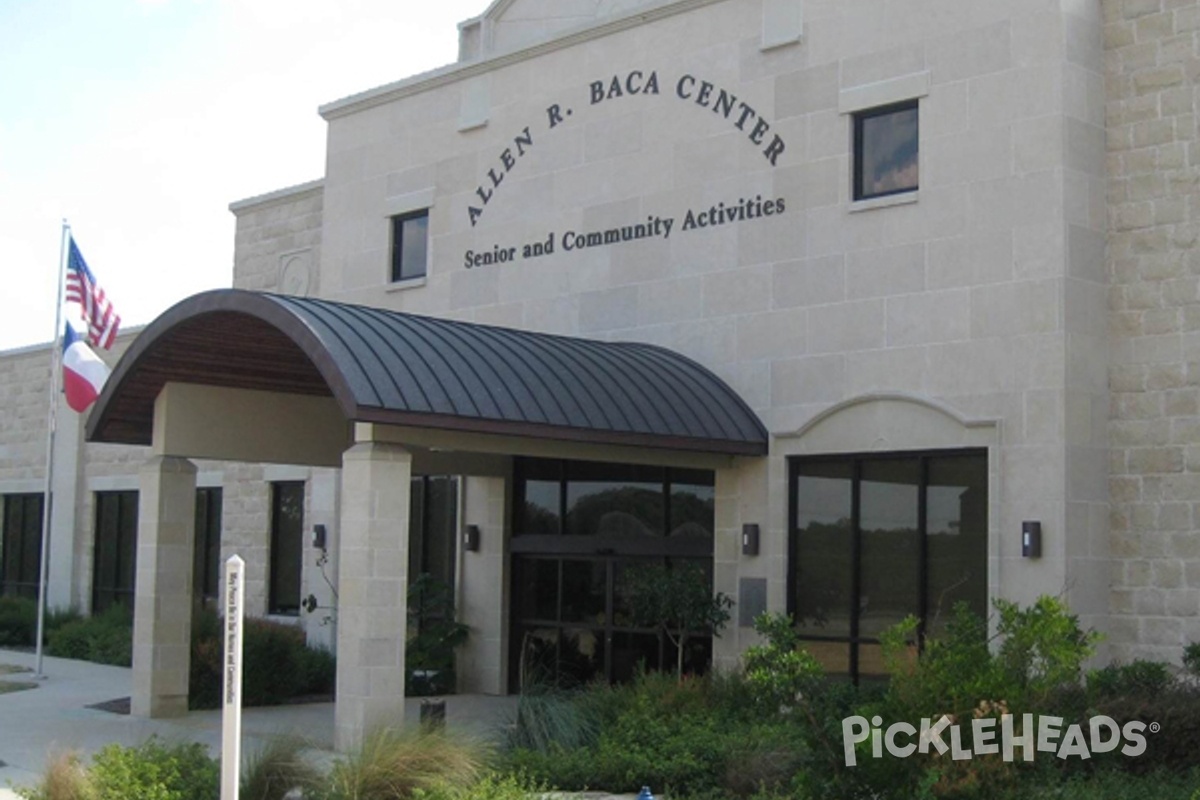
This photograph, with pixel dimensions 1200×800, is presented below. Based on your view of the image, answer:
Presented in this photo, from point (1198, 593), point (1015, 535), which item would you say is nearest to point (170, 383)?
point (1015, 535)

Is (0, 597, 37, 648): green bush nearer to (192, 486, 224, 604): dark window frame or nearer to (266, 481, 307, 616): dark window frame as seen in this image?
(192, 486, 224, 604): dark window frame

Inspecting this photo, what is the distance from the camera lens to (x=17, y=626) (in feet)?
100

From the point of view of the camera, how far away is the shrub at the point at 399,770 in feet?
38.5

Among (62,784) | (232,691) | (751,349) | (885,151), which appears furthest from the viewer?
(751,349)

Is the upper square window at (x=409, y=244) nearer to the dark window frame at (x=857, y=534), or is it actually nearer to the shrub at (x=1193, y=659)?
the dark window frame at (x=857, y=534)

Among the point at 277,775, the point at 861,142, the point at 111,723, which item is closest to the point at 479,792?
the point at 277,775

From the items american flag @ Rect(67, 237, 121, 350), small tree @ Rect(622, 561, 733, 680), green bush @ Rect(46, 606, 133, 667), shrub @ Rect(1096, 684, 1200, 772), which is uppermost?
american flag @ Rect(67, 237, 121, 350)

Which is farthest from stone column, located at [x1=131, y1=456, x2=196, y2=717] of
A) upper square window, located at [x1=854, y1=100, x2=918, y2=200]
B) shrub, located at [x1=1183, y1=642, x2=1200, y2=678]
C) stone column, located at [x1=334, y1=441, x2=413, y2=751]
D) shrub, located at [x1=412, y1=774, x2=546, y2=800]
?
shrub, located at [x1=1183, y1=642, x2=1200, y2=678]

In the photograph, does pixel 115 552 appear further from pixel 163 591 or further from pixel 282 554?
pixel 163 591

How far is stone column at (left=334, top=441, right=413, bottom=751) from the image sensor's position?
15.5 metres

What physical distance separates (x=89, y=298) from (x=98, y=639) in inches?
244

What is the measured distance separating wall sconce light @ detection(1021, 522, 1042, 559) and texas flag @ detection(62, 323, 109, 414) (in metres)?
15.0

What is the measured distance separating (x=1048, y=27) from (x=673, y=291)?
5.82m

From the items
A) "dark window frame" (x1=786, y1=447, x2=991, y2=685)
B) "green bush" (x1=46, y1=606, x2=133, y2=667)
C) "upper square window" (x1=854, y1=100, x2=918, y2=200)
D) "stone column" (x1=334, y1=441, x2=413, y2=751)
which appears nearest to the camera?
"stone column" (x1=334, y1=441, x2=413, y2=751)
